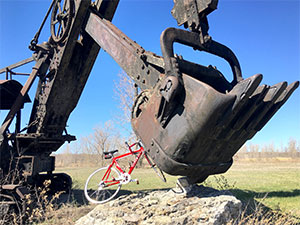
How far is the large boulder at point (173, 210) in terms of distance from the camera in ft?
11.5

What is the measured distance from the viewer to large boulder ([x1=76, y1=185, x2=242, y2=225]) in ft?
11.5

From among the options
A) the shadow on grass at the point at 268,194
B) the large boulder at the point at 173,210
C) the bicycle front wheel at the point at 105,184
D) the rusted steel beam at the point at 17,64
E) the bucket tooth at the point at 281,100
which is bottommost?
the shadow on grass at the point at 268,194

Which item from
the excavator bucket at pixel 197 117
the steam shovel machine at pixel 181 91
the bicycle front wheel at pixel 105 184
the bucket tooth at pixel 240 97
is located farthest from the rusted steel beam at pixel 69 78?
the bucket tooth at pixel 240 97

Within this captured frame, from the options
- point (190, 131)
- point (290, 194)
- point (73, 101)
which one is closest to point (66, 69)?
point (73, 101)

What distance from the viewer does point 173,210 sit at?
375 centimetres

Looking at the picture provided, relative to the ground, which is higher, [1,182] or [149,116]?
[1,182]

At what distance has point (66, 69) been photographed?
19.1ft

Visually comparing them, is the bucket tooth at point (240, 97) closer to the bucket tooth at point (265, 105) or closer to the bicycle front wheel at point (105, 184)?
the bucket tooth at point (265, 105)

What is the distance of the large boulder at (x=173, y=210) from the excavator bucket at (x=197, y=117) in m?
0.52

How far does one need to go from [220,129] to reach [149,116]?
975 millimetres

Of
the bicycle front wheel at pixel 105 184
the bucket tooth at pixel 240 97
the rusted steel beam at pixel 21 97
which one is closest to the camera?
the bucket tooth at pixel 240 97

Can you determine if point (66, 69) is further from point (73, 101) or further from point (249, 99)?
point (249, 99)

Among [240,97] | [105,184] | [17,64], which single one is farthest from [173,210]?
[17,64]

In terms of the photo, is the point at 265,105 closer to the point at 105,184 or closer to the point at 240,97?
the point at 240,97
